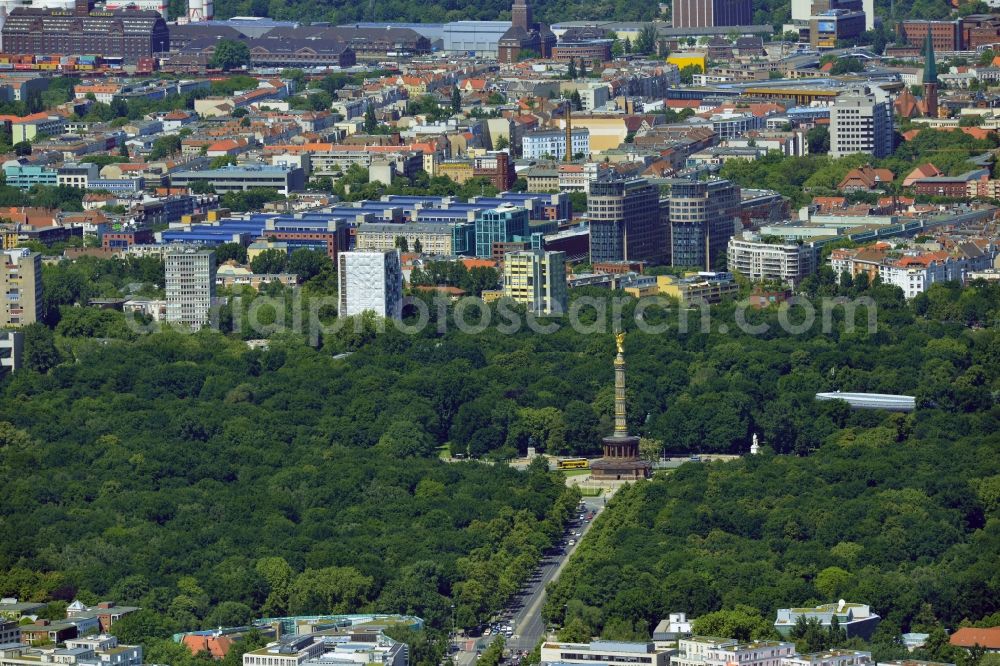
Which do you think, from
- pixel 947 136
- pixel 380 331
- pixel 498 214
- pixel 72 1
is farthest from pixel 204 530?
pixel 72 1

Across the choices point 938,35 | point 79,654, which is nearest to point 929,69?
point 938,35

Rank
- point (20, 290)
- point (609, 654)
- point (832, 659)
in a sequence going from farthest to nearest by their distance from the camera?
point (20, 290)
point (609, 654)
point (832, 659)

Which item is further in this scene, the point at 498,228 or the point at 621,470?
the point at 498,228

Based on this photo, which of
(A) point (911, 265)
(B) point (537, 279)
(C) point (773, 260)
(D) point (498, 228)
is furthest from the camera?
(D) point (498, 228)

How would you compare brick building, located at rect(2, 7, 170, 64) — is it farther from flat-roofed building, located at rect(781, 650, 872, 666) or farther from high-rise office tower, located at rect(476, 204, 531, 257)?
flat-roofed building, located at rect(781, 650, 872, 666)

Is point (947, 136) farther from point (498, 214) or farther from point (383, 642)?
point (383, 642)

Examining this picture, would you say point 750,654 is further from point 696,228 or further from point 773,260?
point 696,228

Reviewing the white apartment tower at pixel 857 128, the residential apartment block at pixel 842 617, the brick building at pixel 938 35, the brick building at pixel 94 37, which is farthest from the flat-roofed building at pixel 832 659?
the brick building at pixel 94 37
